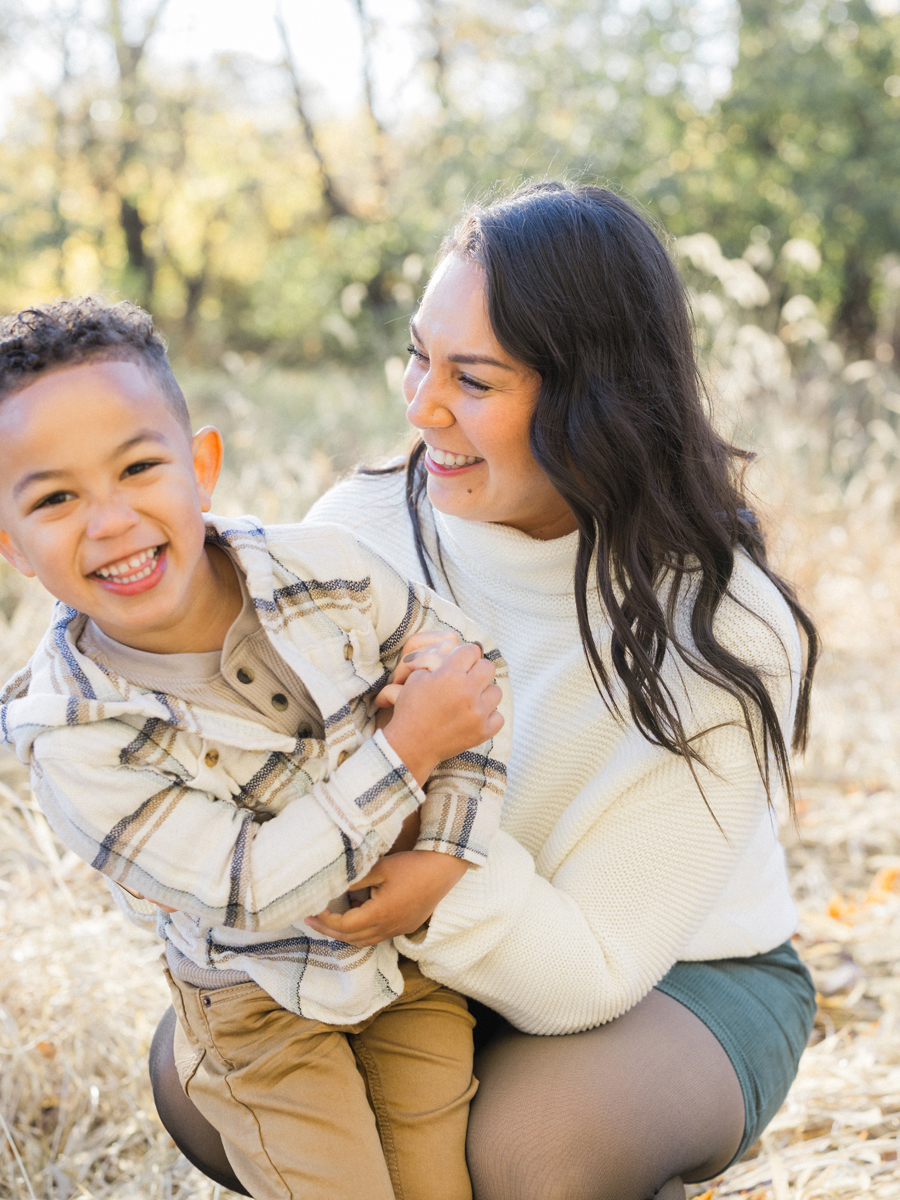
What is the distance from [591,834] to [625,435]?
0.66 m

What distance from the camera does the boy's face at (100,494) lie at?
1330mm

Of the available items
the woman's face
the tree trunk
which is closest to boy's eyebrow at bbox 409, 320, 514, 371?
the woman's face

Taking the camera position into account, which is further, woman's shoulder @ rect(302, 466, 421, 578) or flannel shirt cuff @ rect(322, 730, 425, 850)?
woman's shoulder @ rect(302, 466, 421, 578)

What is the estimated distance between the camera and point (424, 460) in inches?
82.3

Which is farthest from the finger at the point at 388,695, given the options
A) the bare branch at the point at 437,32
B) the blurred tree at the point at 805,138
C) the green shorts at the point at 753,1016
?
the bare branch at the point at 437,32

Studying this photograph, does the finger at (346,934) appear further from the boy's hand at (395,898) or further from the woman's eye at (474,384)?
the woman's eye at (474,384)

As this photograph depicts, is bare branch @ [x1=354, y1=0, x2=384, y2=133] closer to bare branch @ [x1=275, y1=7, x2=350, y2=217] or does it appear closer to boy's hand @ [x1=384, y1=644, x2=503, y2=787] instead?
bare branch @ [x1=275, y1=7, x2=350, y2=217]

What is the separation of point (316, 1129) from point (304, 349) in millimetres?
14561

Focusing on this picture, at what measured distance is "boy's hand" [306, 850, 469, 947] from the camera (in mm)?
1498

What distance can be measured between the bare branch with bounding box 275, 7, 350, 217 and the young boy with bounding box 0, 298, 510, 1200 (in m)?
13.9

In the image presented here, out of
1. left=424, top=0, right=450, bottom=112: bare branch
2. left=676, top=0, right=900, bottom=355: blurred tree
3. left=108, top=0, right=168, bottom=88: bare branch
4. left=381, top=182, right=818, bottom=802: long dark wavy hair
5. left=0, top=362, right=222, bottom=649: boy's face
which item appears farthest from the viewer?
left=424, top=0, right=450, bottom=112: bare branch

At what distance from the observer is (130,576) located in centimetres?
139

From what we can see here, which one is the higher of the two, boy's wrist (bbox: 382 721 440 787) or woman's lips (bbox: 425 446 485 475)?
woman's lips (bbox: 425 446 485 475)

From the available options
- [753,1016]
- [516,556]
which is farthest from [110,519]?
[753,1016]
